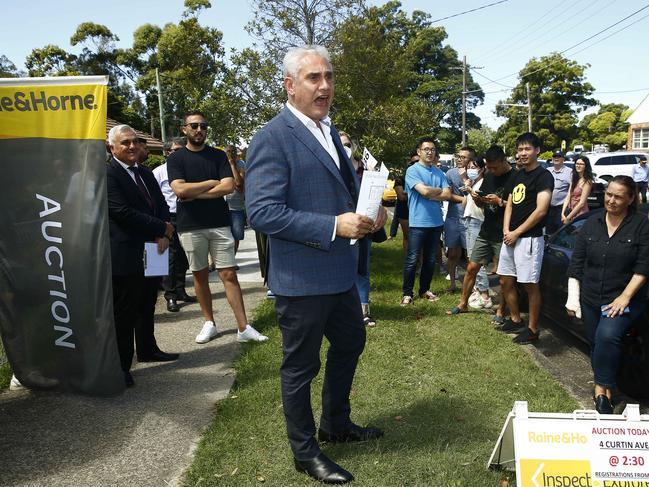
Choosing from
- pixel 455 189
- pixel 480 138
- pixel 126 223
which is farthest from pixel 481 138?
pixel 126 223

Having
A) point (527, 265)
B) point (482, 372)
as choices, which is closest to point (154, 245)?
point (482, 372)

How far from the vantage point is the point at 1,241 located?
4.00 meters

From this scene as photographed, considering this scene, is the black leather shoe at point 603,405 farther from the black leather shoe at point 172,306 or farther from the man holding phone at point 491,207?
the black leather shoe at point 172,306

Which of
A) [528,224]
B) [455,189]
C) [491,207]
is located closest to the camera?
[528,224]

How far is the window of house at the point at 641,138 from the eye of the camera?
47.1 metres

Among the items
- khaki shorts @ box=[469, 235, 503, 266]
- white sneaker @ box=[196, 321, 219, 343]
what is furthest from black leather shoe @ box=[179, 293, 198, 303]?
khaki shorts @ box=[469, 235, 503, 266]

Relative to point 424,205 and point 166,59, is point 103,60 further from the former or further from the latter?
point 424,205

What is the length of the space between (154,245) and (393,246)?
8119 mm

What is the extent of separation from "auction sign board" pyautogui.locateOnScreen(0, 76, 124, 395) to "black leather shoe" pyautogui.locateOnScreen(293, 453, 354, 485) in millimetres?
1849

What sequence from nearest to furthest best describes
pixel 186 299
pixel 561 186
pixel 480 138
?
pixel 186 299, pixel 561 186, pixel 480 138

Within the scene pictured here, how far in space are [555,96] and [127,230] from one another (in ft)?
177

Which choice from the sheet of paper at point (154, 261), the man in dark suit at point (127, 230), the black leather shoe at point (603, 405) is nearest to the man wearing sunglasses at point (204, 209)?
the man in dark suit at point (127, 230)

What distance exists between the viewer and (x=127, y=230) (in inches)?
183

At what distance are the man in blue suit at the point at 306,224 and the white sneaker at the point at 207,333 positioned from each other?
2827mm
